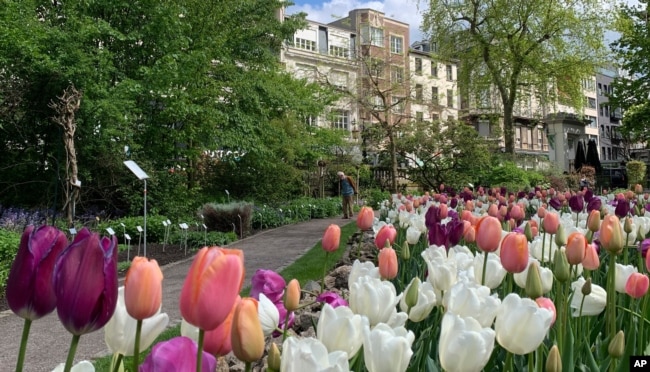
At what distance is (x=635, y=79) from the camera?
25719 millimetres

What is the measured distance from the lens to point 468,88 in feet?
103

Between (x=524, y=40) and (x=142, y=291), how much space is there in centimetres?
3000

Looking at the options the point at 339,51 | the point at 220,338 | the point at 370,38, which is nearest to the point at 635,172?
the point at 370,38

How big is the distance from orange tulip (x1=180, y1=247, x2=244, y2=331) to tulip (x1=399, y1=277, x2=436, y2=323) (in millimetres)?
715

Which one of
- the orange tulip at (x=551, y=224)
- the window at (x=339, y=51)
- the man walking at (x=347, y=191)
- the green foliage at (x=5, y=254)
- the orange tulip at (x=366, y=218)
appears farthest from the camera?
the window at (x=339, y=51)

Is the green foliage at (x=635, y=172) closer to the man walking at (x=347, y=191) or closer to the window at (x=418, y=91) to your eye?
the window at (x=418, y=91)

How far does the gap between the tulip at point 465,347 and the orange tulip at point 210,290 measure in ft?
1.39

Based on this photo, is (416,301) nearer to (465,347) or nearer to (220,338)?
(465,347)

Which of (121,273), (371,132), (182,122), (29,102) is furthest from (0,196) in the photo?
(371,132)

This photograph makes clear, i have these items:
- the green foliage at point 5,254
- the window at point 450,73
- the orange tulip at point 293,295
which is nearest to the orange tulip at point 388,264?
the orange tulip at point 293,295

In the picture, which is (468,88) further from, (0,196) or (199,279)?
(199,279)

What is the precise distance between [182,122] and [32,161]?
374 cm

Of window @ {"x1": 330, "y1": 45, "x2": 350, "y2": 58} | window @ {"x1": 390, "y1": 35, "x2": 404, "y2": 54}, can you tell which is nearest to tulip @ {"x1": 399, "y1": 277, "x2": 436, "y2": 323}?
window @ {"x1": 330, "y1": 45, "x2": 350, "y2": 58}

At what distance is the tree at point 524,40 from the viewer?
2747 centimetres
